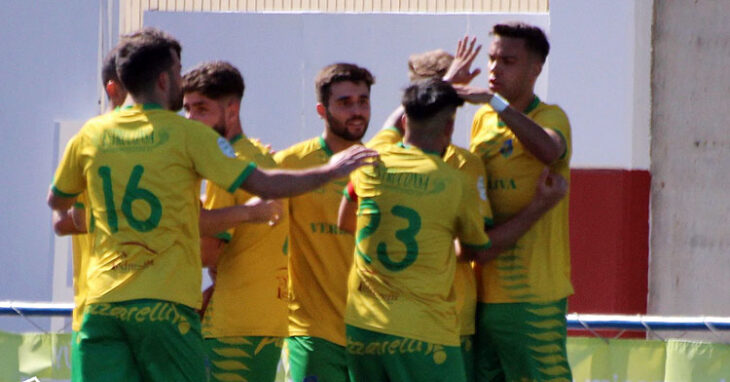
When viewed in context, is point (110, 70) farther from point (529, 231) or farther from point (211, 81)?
point (529, 231)

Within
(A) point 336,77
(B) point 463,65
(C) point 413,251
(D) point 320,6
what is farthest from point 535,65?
(D) point 320,6

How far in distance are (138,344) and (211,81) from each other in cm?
145

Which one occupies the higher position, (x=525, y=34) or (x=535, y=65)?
(x=525, y=34)

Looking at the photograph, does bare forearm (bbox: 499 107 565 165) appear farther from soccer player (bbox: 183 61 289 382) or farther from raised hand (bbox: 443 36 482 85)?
soccer player (bbox: 183 61 289 382)

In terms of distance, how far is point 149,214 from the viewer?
15.1 ft

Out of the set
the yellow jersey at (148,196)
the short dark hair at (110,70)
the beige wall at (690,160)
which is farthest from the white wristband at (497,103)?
the beige wall at (690,160)

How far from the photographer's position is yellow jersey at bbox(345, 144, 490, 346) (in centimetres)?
490

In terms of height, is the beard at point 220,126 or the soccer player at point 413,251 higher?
the beard at point 220,126

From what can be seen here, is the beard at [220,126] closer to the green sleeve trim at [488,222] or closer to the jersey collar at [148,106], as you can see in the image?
the jersey collar at [148,106]

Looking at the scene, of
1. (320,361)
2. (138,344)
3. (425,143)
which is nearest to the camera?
(138,344)

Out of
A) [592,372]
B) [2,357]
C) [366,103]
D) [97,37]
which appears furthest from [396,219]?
[97,37]

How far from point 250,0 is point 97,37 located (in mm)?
1206

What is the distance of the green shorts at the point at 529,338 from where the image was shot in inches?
208

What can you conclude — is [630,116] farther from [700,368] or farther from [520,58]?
[520,58]
